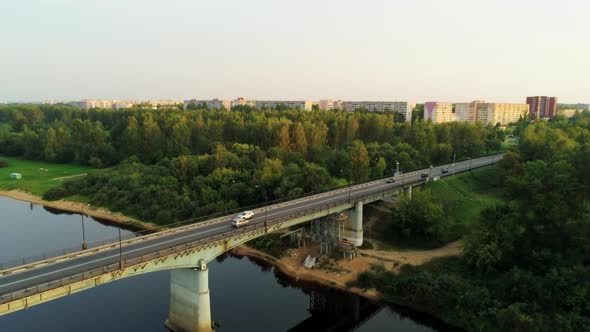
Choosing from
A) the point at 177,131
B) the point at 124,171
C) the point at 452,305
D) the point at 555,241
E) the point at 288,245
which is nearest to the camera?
the point at 452,305

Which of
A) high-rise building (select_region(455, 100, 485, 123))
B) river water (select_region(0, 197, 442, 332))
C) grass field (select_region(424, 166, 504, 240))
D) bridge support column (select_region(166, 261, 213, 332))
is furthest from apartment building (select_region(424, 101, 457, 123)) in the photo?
bridge support column (select_region(166, 261, 213, 332))

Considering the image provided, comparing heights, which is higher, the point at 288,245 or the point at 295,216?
the point at 295,216

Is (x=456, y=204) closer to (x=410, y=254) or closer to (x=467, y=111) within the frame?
(x=410, y=254)

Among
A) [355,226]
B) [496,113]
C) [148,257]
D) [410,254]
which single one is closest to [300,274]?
[355,226]

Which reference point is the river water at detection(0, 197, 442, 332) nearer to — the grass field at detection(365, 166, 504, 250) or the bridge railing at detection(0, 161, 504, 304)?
the bridge railing at detection(0, 161, 504, 304)

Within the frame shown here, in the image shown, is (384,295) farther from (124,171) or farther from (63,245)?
(124,171)

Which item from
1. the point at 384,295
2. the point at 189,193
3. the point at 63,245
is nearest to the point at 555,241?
the point at 384,295

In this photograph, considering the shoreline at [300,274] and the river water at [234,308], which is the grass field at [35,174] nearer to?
the river water at [234,308]
